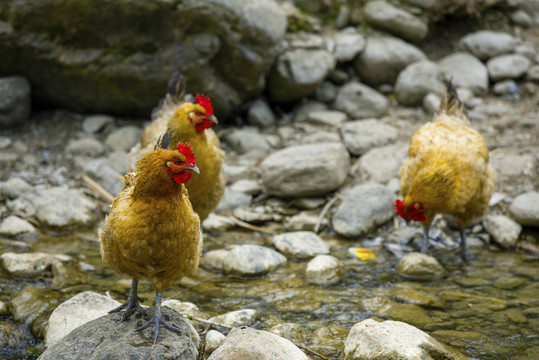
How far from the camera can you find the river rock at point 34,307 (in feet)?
13.4

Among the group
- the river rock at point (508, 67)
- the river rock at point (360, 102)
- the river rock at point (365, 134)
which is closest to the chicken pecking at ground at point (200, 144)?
the river rock at point (365, 134)

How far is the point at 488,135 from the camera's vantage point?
26.0 feet

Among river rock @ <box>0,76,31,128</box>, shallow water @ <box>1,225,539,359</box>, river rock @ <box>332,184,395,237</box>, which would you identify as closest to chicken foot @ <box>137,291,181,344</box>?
shallow water @ <box>1,225,539,359</box>

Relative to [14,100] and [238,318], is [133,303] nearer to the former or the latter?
[238,318]

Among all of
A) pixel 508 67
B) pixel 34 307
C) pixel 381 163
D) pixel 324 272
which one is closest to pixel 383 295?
pixel 324 272

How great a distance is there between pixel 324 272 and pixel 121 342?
2.40 metres

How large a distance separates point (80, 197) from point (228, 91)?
10.6ft

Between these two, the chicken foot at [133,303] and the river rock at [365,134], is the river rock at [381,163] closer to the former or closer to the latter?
the river rock at [365,134]

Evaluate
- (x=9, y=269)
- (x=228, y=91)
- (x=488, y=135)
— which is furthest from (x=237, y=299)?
(x=488, y=135)

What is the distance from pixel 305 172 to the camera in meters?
6.79

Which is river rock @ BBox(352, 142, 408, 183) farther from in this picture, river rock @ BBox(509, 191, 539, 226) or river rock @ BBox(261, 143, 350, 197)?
river rock @ BBox(509, 191, 539, 226)

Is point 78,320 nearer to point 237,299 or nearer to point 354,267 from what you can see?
point 237,299

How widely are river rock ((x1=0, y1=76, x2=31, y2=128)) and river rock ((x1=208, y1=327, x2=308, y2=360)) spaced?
6065mm

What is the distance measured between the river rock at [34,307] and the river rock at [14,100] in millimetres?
4346
